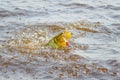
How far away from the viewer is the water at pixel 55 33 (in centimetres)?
595

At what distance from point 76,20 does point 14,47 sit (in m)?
2.56

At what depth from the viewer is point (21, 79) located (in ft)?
18.5

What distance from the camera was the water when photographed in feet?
19.5

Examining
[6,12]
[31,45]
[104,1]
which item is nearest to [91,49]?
[31,45]

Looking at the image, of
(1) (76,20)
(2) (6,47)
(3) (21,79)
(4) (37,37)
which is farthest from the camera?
(1) (76,20)

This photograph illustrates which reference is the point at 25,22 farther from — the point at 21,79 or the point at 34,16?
the point at 21,79

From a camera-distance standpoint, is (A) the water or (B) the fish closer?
(A) the water

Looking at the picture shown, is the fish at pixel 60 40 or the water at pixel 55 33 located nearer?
the water at pixel 55 33

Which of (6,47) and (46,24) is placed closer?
(6,47)

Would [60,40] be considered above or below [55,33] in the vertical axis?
above

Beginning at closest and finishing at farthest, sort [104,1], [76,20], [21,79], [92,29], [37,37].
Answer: [21,79] < [37,37] < [92,29] < [76,20] < [104,1]

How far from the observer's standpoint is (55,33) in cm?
809

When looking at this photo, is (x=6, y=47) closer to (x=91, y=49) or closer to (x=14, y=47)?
(x=14, y=47)

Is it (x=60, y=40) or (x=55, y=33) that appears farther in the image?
(x=55, y=33)
